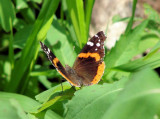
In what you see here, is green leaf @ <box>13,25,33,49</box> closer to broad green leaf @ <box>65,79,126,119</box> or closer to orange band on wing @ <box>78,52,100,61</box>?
orange band on wing @ <box>78,52,100,61</box>

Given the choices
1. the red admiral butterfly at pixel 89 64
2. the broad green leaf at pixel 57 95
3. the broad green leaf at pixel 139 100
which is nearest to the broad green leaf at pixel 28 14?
the red admiral butterfly at pixel 89 64

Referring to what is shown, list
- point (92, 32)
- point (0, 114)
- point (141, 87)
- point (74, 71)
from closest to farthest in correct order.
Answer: point (141, 87)
point (0, 114)
point (74, 71)
point (92, 32)

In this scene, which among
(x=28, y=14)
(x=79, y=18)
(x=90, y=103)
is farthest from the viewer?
(x=28, y=14)

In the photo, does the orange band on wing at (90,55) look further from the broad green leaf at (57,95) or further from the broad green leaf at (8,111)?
the broad green leaf at (8,111)

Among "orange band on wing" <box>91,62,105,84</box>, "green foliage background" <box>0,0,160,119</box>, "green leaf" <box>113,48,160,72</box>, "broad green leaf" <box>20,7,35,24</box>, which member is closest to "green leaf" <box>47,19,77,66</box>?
"green foliage background" <box>0,0,160,119</box>

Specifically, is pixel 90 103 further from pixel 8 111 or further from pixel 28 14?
pixel 28 14

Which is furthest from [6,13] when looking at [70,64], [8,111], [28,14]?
[8,111]

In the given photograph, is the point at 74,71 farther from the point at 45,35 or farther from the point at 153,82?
the point at 153,82

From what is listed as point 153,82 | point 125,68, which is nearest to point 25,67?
point 125,68
